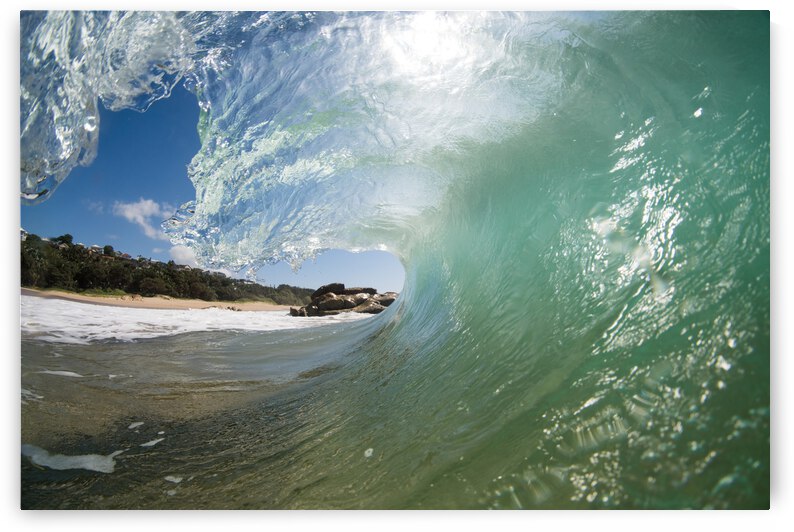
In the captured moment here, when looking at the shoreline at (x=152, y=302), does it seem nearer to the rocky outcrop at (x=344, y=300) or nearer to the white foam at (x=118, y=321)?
the white foam at (x=118, y=321)

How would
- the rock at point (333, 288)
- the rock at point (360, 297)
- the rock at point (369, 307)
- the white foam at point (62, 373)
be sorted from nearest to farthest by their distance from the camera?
the white foam at point (62, 373) < the rock at point (369, 307) < the rock at point (360, 297) < the rock at point (333, 288)

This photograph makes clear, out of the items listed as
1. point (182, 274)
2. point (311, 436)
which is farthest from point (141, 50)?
point (182, 274)

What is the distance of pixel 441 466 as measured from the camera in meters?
1.69

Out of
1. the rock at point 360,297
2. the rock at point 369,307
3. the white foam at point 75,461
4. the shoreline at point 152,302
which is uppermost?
the rock at point 360,297

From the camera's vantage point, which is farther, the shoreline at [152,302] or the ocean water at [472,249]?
the shoreline at [152,302]

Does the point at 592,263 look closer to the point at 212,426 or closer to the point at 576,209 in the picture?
the point at 576,209

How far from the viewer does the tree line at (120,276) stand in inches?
118

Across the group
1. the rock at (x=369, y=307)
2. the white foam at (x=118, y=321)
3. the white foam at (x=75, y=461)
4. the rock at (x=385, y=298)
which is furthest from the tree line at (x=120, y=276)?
the rock at (x=385, y=298)

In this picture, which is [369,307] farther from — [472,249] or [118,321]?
[472,249]

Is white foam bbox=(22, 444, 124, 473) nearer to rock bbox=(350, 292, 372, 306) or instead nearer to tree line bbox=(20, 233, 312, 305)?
tree line bbox=(20, 233, 312, 305)

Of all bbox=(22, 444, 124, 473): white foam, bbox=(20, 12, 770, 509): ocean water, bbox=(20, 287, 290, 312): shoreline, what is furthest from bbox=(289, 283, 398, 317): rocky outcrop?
bbox=(22, 444, 124, 473): white foam

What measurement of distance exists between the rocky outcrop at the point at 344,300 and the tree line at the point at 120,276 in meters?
0.64

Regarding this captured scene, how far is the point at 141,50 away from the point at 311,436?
2.30 metres

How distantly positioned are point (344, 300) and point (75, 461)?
11128 mm
